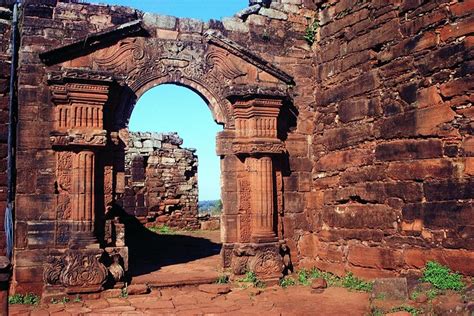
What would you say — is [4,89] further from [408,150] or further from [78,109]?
[408,150]

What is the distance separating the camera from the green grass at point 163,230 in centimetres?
1522

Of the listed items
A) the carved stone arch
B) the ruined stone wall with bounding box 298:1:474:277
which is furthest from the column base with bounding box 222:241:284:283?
the carved stone arch

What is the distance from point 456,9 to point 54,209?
649cm

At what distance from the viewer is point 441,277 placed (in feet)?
20.6

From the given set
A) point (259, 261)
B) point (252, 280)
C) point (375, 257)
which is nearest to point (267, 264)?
point (259, 261)

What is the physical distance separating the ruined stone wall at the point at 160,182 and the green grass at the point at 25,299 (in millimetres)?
8274

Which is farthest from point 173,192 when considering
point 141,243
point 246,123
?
point 246,123

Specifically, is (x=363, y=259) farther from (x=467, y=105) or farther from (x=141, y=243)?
(x=141, y=243)

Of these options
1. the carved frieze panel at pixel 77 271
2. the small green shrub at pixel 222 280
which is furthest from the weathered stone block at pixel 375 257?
the carved frieze panel at pixel 77 271

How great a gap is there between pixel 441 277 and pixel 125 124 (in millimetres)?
5378

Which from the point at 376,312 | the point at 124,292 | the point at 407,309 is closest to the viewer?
the point at 407,309

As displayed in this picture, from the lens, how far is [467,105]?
6273 mm

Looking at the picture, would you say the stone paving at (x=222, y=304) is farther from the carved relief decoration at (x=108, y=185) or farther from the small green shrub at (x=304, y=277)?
the carved relief decoration at (x=108, y=185)

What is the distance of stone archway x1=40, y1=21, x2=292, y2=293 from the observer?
7.42 m
